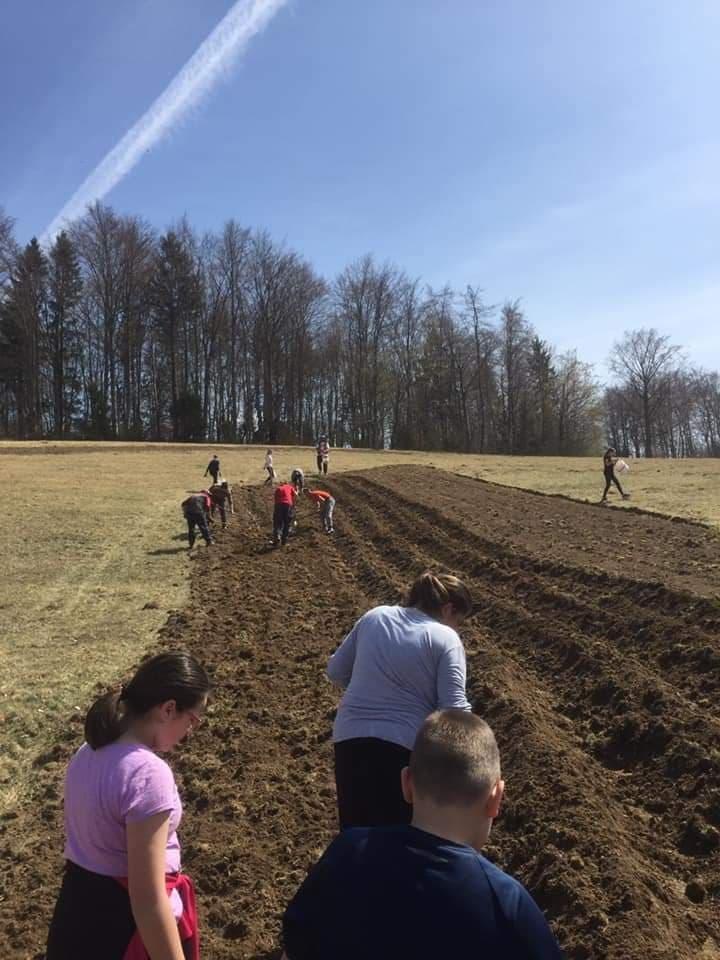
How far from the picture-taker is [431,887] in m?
1.65

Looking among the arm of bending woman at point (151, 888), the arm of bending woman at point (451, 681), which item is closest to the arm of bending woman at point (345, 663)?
the arm of bending woman at point (451, 681)

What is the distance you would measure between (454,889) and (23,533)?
17644 millimetres

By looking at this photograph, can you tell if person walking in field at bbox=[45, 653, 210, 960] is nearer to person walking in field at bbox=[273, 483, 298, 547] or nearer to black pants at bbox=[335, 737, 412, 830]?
black pants at bbox=[335, 737, 412, 830]

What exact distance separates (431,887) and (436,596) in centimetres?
175

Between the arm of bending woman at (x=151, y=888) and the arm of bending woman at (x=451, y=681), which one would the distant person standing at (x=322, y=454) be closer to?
the arm of bending woman at (x=451, y=681)

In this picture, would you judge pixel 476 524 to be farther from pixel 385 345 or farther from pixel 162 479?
pixel 385 345

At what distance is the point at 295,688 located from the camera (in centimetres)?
773

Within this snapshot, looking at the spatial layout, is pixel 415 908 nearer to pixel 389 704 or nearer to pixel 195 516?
pixel 389 704

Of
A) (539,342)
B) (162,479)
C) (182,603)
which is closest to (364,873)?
(182,603)

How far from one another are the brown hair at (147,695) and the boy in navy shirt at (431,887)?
0.75 meters

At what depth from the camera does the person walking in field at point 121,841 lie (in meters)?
2.09

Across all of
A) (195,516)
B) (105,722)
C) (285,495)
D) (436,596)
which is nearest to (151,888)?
(105,722)

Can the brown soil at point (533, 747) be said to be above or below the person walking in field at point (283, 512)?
below

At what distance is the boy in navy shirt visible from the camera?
5.32ft
